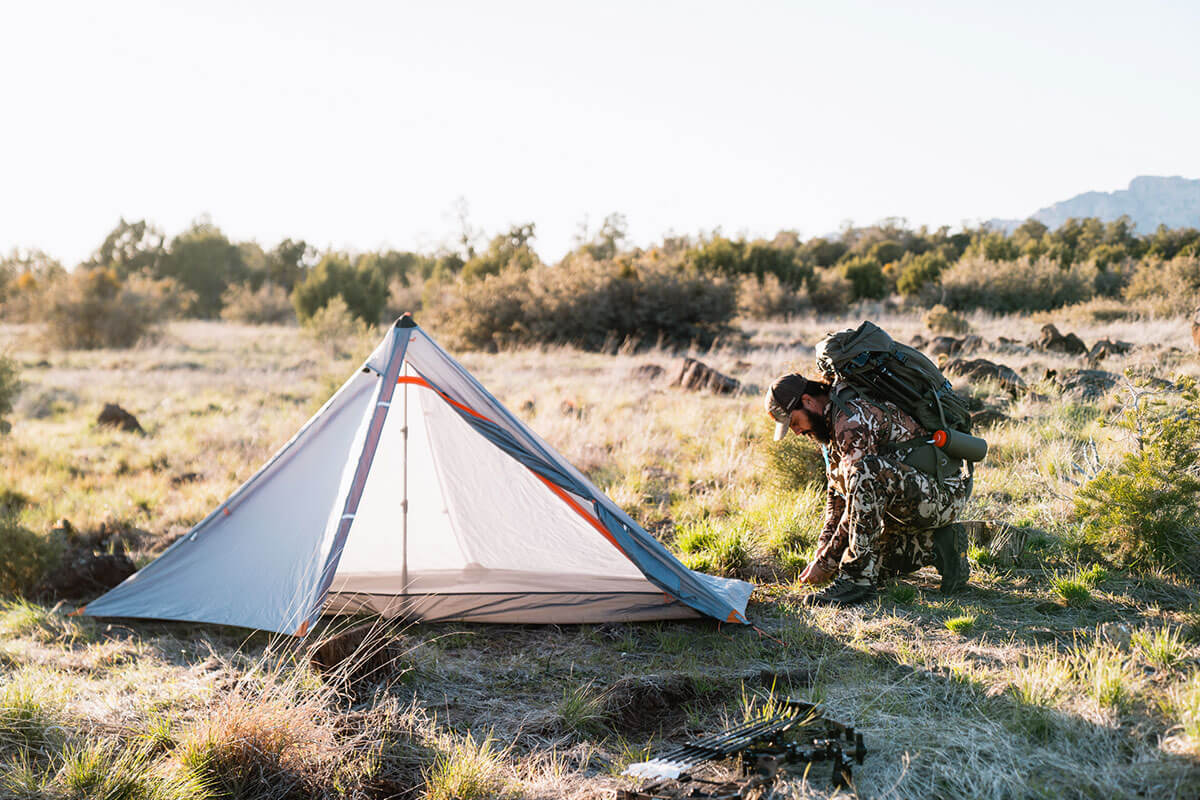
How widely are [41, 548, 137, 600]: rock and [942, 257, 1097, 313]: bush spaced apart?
21.1m

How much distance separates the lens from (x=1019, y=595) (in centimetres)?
428

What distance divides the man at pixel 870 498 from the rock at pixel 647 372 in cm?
707

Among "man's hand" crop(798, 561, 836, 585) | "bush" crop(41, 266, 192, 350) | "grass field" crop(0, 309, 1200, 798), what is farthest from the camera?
"bush" crop(41, 266, 192, 350)

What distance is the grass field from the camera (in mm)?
2674

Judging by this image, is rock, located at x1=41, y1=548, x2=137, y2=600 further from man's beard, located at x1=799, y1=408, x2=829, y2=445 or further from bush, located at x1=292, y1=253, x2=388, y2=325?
bush, located at x1=292, y1=253, x2=388, y2=325

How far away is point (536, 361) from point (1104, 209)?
81.1 m

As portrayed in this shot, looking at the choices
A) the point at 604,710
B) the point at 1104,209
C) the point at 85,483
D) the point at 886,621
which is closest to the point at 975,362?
the point at 886,621

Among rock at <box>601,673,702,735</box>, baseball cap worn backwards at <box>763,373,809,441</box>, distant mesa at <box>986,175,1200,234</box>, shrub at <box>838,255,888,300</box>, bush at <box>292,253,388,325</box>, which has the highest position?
distant mesa at <box>986,175,1200,234</box>

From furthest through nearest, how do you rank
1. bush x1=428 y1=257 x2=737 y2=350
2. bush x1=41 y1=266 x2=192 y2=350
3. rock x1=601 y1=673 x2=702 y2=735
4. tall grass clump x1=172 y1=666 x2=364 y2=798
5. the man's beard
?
bush x1=41 y1=266 x2=192 y2=350, bush x1=428 y1=257 x2=737 y2=350, the man's beard, rock x1=601 y1=673 x2=702 y2=735, tall grass clump x1=172 y1=666 x2=364 y2=798

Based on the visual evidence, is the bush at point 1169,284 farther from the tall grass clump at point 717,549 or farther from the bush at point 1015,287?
the tall grass clump at point 717,549

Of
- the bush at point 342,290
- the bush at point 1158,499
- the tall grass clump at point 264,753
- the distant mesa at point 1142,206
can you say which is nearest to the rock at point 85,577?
the tall grass clump at point 264,753

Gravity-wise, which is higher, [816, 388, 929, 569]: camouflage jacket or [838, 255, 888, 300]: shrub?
[838, 255, 888, 300]: shrub

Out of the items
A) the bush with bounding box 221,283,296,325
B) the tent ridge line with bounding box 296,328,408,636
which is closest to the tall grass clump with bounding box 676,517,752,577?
the tent ridge line with bounding box 296,328,408,636

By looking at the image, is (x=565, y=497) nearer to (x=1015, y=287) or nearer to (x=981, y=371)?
(x=981, y=371)
